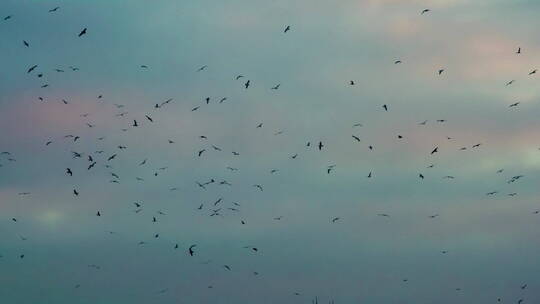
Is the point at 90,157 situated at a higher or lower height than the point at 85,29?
lower

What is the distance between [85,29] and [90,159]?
24.3m

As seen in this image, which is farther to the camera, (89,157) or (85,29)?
(89,157)

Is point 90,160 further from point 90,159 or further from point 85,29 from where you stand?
point 85,29

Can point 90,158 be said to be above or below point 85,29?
below

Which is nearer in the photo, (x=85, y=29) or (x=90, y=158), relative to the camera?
(x=85, y=29)

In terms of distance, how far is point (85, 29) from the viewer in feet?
163

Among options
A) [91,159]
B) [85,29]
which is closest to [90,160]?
[91,159]

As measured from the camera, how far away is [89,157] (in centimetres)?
6112

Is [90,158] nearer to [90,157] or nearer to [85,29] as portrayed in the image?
[90,157]

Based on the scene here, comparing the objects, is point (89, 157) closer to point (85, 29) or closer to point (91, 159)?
point (91, 159)

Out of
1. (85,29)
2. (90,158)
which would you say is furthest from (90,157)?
(85,29)

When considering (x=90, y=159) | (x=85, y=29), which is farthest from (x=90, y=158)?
(x=85, y=29)

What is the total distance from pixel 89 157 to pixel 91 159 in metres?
0.56

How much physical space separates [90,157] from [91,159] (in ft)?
2.13
